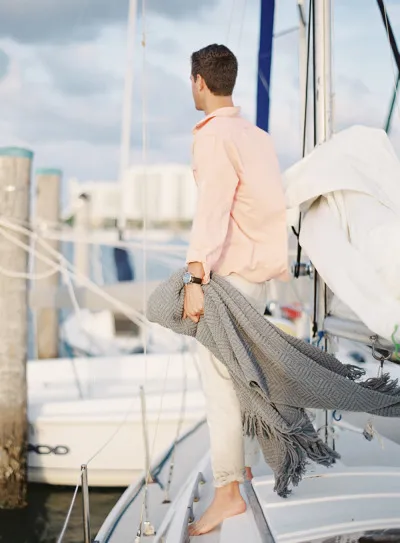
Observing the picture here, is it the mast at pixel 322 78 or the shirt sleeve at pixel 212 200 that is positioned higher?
the mast at pixel 322 78

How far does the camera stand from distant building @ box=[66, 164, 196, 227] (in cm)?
1029

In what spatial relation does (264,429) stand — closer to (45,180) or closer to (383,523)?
(383,523)

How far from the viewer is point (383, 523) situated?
212 centimetres

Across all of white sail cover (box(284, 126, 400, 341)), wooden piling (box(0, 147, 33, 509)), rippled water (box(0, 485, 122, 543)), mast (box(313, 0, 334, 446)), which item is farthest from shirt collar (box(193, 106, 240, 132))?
rippled water (box(0, 485, 122, 543))

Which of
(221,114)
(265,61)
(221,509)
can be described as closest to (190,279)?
(221,114)

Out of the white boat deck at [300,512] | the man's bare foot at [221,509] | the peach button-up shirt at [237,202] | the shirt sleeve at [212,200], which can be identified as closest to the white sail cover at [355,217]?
the peach button-up shirt at [237,202]

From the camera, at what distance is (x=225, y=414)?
2291mm

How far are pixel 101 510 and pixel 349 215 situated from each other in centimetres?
405

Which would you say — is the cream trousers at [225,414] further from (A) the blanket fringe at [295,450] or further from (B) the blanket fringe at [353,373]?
(B) the blanket fringe at [353,373]

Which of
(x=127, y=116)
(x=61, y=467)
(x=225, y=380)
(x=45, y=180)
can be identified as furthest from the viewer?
(x=45, y=180)

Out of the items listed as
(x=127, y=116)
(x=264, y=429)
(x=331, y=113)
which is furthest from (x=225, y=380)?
(x=127, y=116)

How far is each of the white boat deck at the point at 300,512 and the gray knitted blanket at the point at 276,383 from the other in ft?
0.38

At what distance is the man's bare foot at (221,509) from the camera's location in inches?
89.7

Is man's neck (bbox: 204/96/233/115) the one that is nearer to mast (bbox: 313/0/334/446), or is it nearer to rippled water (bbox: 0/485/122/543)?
mast (bbox: 313/0/334/446)
